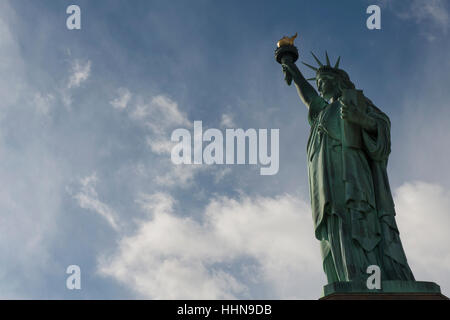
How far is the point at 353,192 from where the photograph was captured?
35.5ft

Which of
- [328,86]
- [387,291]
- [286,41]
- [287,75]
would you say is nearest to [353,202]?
[387,291]

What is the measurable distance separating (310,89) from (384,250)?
5532mm

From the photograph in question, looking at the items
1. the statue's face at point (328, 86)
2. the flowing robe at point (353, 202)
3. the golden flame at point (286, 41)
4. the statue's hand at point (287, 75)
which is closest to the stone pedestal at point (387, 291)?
the flowing robe at point (353, 202)

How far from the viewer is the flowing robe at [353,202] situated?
1021 cm

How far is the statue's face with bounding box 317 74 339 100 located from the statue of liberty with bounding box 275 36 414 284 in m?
0.25

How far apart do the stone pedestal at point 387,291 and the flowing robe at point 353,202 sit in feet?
1.75

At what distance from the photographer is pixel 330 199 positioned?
11.0 metres

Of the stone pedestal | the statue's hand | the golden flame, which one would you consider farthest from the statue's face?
the stone pedestal

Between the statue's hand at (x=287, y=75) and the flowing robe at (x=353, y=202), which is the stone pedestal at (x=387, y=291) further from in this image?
the statue's hand at (x=287, y=75)

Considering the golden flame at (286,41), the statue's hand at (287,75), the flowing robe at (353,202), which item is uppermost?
the golden flame at (286,41)

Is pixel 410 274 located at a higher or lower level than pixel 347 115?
lower

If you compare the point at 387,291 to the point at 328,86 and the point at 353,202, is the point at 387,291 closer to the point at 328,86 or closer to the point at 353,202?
the point at 353,202
